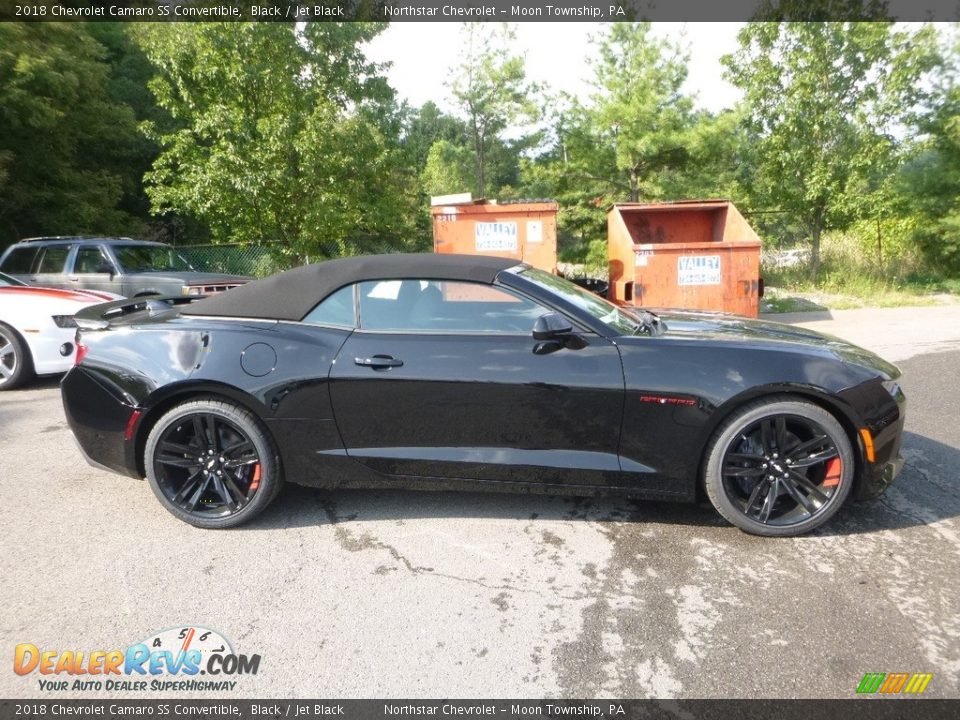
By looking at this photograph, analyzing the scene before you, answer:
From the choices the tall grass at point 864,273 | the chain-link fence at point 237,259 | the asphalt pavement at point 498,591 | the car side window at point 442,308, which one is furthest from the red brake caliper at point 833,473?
the chain-link fence at point 237,259

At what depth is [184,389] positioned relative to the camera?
3391 millimetres

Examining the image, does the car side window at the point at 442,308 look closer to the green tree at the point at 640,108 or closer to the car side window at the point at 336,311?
the car side window at the point at 336,311

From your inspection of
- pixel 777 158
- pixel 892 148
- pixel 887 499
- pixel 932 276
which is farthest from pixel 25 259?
pixel 932 276

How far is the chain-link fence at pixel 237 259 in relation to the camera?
14688 mm

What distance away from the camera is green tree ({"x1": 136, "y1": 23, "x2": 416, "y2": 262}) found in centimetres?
1202

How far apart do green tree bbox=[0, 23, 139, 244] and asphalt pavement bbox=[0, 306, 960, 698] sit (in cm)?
1401

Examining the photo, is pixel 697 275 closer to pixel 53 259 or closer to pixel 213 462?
pixel 213 462

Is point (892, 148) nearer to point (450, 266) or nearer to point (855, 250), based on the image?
point (855, 250)

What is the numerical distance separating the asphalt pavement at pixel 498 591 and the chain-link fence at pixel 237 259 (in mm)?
11330

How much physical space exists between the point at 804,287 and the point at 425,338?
12.9 metres

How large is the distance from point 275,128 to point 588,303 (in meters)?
10.1

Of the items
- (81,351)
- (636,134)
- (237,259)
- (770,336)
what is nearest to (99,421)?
(81,351)

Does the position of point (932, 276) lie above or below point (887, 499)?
above

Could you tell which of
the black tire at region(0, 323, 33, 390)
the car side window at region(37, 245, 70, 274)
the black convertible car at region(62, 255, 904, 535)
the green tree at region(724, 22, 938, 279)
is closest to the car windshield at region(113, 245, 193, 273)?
the car side window at region(37, 245, 70, 274)
